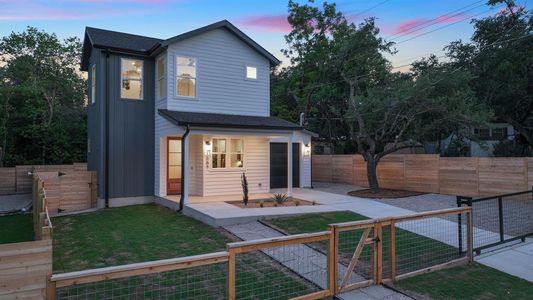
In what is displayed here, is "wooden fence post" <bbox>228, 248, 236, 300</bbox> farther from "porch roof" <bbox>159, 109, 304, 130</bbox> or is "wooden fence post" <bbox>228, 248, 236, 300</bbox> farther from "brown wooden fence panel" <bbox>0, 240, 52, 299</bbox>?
"porch roof" <bbox>159, 109, 304, 130</bbox>

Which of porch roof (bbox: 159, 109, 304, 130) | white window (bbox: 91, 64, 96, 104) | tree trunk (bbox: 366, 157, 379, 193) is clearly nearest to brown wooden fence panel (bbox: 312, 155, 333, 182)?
tree trunk (bbox: 366, 157, 379, 193)

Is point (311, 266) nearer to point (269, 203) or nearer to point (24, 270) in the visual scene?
point (24, 270)

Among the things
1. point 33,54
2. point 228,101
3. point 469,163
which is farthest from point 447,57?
point 33,54

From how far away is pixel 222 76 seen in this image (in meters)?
13.6

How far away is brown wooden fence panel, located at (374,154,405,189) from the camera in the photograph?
52.9ft

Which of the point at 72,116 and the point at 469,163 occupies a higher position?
the point at 72,116

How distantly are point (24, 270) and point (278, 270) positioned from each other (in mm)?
3568

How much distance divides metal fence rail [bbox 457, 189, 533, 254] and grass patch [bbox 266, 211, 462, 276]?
2.66 feet

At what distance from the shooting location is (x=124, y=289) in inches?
193

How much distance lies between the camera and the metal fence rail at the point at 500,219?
Answer: 7.76 meters

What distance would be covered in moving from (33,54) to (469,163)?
2805 centimetres

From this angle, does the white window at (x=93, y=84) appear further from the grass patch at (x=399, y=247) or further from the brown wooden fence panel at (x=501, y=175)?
the brown wooden fence panel at (x=501, y=175)

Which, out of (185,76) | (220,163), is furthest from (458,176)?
(185,76)

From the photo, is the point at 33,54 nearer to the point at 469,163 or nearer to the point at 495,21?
the point at 469,163
